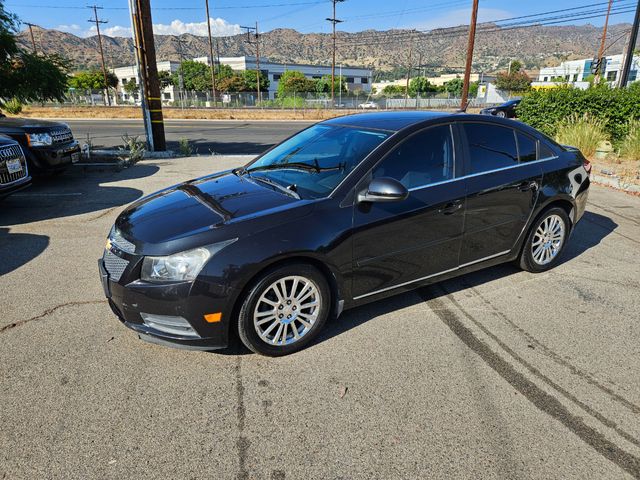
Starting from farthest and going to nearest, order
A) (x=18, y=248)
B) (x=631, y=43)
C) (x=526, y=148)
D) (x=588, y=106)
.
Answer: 1. (x=631, y=43)
2. (x=588, y=106)
3. (x=18, y=248)
4. (x=526, y=148)

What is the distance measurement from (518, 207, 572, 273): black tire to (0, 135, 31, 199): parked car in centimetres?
671

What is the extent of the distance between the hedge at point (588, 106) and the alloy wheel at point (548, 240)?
324 inches

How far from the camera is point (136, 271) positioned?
3068 mm

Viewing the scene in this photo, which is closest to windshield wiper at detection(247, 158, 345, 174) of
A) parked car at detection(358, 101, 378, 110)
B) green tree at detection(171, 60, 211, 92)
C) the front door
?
the front door

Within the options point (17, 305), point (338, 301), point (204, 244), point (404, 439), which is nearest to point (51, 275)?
point (17, 305)

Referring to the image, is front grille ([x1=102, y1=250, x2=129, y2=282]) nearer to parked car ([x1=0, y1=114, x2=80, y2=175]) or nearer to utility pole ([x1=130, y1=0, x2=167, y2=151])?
parked car ([x1=0, y1=114, x2=80, y2=175])

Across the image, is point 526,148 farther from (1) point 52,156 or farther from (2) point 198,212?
(1) point 52,156

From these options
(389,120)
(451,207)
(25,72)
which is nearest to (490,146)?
(451,207)

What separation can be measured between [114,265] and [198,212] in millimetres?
690

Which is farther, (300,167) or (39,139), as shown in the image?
(39,139)

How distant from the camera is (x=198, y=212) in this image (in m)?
3.38

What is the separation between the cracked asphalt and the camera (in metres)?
2.40

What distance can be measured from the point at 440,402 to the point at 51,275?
4054 millimetres

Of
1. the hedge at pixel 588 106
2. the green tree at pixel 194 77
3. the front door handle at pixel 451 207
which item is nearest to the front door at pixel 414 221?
the front door handle at pixel 451 207
